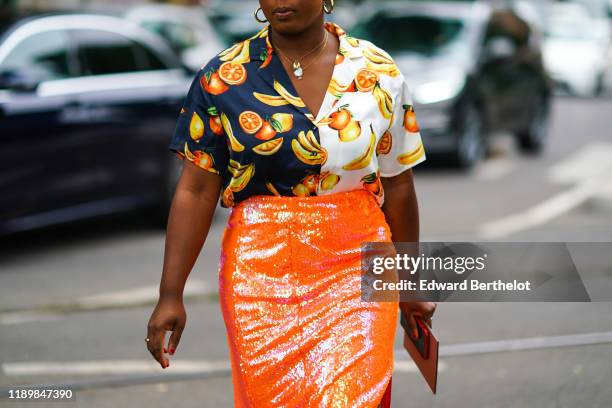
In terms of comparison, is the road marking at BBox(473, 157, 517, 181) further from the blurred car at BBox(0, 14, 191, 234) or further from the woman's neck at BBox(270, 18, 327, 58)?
the woman's neck at BBox(270, 18, 327, 58)

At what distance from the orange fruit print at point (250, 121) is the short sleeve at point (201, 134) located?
9 cm

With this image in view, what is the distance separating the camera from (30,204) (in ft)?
26.3

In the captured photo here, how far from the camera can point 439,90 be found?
12406mm

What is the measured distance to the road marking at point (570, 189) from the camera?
971 centimetres

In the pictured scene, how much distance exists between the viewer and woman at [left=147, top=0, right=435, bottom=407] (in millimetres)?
3000

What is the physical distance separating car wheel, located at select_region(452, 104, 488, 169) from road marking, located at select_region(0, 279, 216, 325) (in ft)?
19.0

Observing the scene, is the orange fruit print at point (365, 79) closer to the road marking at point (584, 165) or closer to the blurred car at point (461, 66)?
the blurred car at point (461, 66)

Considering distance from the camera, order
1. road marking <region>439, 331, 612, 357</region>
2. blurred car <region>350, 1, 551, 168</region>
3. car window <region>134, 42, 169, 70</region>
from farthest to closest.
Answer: blurred car <region>350, 1, 551, 168</region>, car window <region>134, 42, 169, 70</region>, road marking <region>439, 331, 612, 357</region>

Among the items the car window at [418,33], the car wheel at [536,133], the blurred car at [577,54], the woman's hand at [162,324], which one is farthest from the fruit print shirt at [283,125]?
the blurred car at [577,54]

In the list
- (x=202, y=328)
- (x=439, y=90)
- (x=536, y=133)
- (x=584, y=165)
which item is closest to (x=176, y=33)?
(x=439, y=90)

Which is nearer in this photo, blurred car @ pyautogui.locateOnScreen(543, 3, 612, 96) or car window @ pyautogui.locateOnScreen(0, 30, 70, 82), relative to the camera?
car window @ pyautogui.locateOnScreen(0, 30, 70, 82)

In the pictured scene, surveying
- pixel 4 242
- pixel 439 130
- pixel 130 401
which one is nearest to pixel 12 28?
pixel 4 242

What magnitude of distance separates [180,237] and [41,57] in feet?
18.1

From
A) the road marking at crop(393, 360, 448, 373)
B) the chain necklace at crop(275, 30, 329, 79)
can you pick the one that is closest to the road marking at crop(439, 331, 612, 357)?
the road marking at crop(393, 360, 448, 373)
